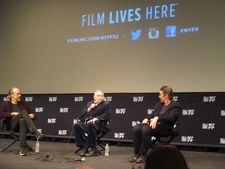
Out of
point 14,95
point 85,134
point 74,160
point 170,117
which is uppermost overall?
point 14,95

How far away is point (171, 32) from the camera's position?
607 centimetres

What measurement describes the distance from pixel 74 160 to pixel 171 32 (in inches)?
101

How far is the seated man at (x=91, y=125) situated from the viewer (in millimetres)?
Answer: 5008

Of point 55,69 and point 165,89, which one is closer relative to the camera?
point 165,89

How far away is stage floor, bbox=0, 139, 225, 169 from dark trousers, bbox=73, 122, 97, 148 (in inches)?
7.2

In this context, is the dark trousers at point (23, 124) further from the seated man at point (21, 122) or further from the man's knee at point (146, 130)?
the man's knee at point (146, 130)

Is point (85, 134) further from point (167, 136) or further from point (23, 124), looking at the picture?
point (167, 136)

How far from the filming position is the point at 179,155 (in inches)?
51.1

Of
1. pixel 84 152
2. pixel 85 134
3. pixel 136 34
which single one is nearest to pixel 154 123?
pixel 84 152

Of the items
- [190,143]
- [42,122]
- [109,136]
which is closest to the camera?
[190,143]

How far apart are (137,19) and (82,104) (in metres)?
1.67

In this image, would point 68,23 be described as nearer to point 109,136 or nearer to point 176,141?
point 109,136

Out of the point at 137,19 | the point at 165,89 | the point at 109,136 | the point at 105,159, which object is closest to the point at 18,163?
the point at 105,159

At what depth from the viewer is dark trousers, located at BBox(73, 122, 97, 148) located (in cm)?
500
